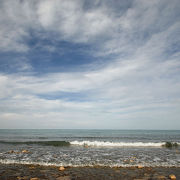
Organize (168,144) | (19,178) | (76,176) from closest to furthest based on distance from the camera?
(19,178), (76,176), (168,144)

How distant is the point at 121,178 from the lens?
6.26 meters

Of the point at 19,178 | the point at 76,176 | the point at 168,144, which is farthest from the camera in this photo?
the point at 168,144

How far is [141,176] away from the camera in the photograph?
259 inches

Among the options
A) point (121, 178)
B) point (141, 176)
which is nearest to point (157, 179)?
point (141, 176)

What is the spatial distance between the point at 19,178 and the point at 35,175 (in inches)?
31.1

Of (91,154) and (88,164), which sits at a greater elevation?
(88,164)

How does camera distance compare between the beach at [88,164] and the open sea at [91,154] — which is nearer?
the beach at [88,164]

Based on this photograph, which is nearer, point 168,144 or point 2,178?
point 2,178

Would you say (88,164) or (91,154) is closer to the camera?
(88,164)

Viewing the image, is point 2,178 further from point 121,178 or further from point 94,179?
point 121,178

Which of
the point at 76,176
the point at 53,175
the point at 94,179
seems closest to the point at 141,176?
the point at 94,179

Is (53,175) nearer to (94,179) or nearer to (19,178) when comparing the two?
(19,178)

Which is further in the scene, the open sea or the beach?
the open sea

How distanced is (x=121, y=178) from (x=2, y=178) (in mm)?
5103
